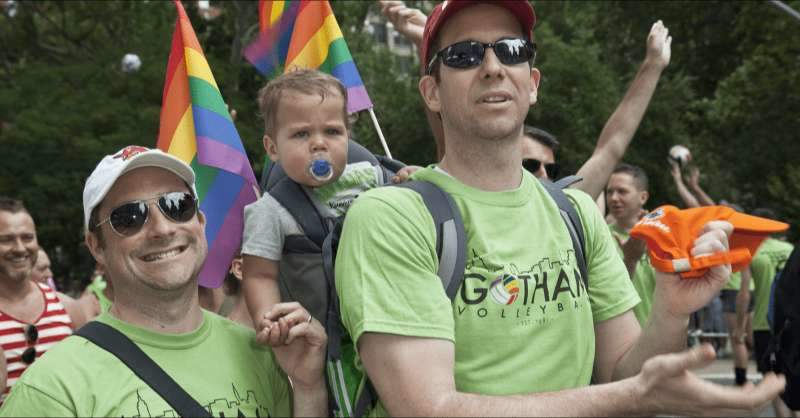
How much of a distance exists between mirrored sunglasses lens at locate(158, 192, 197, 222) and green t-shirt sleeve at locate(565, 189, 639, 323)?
3.73ft

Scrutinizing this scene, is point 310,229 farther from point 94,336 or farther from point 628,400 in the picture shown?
point 628,400

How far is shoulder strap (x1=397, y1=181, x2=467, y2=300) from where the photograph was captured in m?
2.61

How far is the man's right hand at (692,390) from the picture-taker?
2162 mm

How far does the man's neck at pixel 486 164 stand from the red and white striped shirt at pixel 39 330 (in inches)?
116

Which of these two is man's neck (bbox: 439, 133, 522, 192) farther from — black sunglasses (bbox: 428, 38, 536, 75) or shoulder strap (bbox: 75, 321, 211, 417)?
shoulder strap (bbox: 75, 321, 211, 417)

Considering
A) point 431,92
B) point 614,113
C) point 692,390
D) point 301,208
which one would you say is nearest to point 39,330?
point 301,208

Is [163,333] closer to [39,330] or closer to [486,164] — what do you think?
[486,164]

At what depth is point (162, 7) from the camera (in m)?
27.1

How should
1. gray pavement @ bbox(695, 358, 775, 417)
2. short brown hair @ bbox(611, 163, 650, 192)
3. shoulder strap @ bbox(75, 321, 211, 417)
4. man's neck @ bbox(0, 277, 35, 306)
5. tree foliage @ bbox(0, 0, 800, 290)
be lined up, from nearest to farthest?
shoulder strap @ bbox(75, 321, 211, 417)
man's neck @ bbox(0, 277, 35, 306)
short brown hair @ bbox(611, 163, 650, 192)
gray pavement @ bbox(695, 358, 775, 417)
tree foliage @ bbox(0, 0, 800, 290)

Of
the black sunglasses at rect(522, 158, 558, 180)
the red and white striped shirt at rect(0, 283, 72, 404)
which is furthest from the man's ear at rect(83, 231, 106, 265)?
the black sunglasses at rect(522, 158, 558, 180)

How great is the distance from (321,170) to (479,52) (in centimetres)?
108

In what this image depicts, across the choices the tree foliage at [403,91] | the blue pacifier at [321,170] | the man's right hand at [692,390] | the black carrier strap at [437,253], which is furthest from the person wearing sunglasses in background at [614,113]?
the tree foliage at [403,91]

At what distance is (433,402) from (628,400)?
0.45 meters

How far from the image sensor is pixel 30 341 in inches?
209
